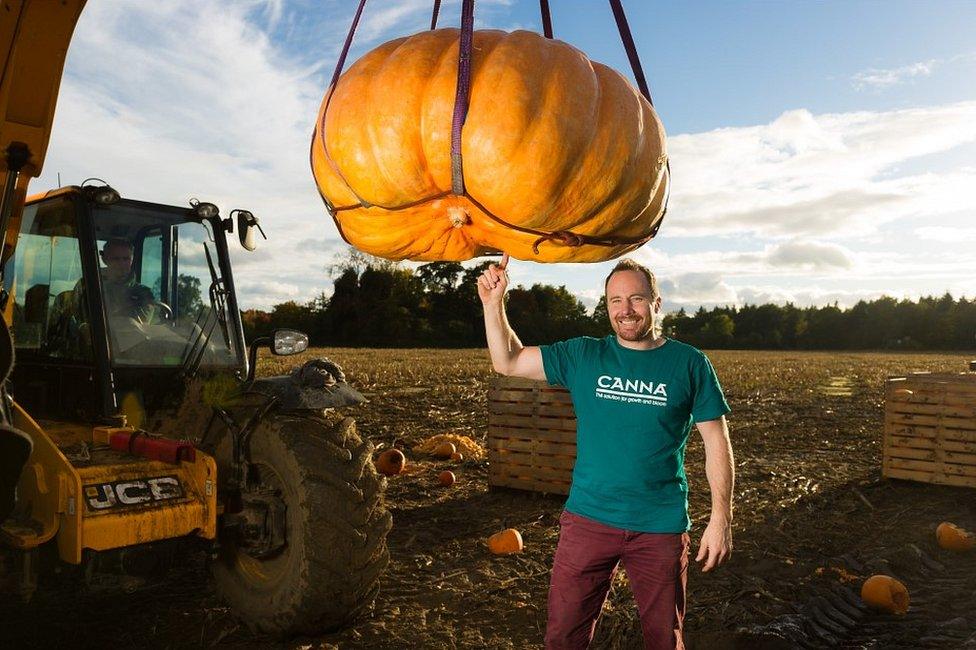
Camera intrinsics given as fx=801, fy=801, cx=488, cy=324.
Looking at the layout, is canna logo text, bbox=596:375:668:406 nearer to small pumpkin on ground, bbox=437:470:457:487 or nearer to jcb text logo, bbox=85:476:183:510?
jcb text logo, bbox=85:476:183:510

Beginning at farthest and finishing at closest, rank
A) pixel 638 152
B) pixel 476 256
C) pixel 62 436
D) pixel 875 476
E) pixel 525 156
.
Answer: pixel 875 476 → pixel 62 436 → pixel 476 256 → pixel 638 152 → pixel 525 156

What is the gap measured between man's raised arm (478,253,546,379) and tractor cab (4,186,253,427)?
2.46 meters

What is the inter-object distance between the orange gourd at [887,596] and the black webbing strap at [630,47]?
13.1ft

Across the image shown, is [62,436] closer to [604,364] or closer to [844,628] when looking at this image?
[604,364]

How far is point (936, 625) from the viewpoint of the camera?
504 cm

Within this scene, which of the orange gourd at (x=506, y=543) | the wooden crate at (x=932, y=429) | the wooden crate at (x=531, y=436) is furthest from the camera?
the wooden crate at (x=932, y=429)

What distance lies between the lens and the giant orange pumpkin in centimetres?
223

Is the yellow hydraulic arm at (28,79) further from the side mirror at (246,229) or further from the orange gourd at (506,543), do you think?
the orange gourd at (506,543)

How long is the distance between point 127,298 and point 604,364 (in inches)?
123

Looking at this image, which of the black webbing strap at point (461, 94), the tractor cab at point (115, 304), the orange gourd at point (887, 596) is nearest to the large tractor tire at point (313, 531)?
the tractor cab at point (115, 304)

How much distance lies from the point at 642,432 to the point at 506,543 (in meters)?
3.14

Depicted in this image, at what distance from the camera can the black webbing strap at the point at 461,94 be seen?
219 cm

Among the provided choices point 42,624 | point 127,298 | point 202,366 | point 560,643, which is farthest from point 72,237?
point 560,643

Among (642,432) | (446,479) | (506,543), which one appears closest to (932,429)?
(446,479)
